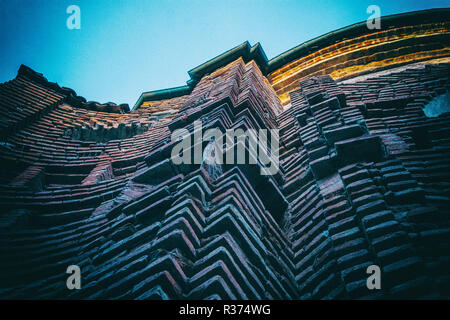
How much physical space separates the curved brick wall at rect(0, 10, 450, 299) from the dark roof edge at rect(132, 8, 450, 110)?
83.9 inches

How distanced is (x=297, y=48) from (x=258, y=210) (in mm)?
5721

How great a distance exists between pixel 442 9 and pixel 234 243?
Answer: 6.97 meters

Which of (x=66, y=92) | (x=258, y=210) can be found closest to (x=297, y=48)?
(x=66, y=92)

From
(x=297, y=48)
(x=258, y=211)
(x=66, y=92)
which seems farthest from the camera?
(x=297, y=48)

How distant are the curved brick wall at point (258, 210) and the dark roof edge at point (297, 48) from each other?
2.13 meters

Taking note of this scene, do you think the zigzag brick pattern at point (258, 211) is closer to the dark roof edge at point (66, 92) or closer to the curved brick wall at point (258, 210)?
the curved brick wall at point (258, 210)

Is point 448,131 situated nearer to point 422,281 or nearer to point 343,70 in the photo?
point 422,281

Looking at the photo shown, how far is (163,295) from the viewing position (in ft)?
4.35

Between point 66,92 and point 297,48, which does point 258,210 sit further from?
point 297,48

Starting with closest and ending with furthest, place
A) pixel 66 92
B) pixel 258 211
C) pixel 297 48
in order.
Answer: pixel 258 211 < pixel 66 92 < pixel 297 48

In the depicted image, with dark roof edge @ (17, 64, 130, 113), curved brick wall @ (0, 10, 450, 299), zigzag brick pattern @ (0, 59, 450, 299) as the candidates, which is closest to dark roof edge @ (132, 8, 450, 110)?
dark roof edge @ (17, 64, 130, 113)

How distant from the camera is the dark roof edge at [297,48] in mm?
5820

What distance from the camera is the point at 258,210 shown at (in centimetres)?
214
